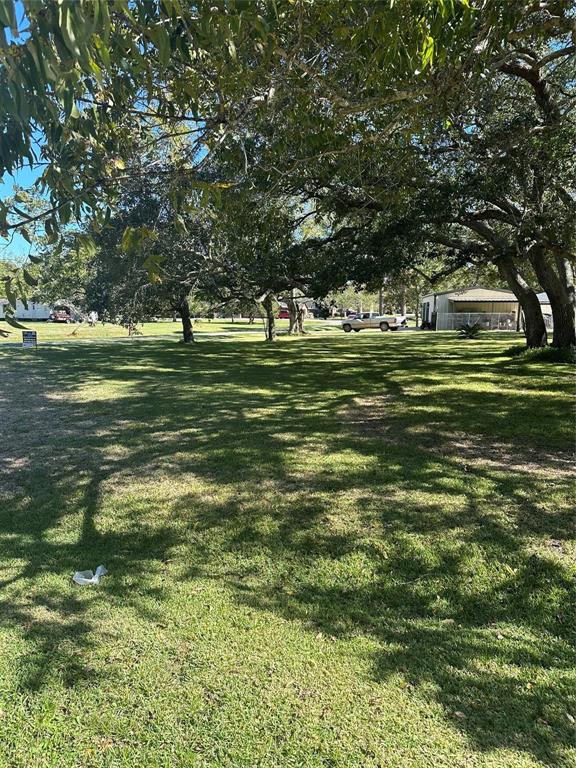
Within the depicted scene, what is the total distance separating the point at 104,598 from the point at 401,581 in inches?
71.5

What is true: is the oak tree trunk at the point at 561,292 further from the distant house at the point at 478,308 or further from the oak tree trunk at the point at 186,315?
the distant house at the point at 478,308

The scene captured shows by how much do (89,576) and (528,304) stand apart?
15877mm

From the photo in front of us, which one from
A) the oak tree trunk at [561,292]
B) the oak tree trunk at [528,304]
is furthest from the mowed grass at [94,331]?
the oak tree trunk at [561,292]

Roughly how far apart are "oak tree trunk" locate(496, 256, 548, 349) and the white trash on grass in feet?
46.9

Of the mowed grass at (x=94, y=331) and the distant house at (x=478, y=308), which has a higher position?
the distant house at (x=478, y=308)

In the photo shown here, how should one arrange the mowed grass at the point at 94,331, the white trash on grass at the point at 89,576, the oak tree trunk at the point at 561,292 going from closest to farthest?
the white trash on grass at the point at 89,576
the oak tree trunk at the point at 561,292
the mowed grass at the point at 94,331

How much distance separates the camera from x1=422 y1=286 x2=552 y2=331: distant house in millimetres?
38906

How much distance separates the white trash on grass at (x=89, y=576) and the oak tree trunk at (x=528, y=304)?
46.9 ft

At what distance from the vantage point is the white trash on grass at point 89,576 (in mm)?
3273

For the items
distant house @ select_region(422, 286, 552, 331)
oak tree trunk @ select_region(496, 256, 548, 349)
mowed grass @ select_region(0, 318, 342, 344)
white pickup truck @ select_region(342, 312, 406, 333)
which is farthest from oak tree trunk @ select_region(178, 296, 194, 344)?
distant house @ select_region(422, 286, 552, 331)

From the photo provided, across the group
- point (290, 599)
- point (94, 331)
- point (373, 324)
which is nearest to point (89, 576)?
point (290, 599)

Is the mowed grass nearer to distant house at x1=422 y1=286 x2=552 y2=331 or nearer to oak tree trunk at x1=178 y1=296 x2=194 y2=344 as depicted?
oak tree trunk at x1=178 y1=296 x2=194 y2=344

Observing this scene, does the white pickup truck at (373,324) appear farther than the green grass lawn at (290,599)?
Yes

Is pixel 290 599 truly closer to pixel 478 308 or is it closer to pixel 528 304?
pixel 528 304
